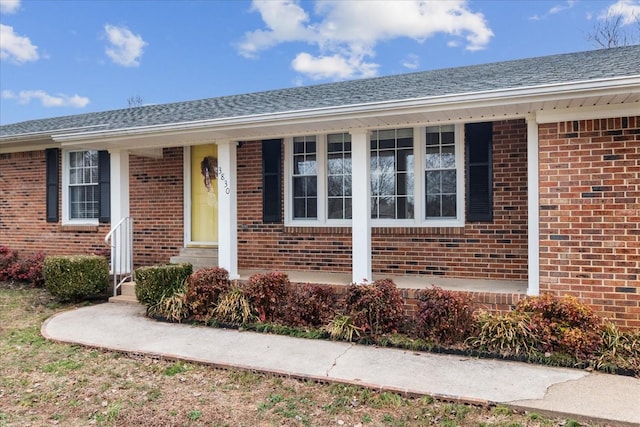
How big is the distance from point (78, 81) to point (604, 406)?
28359 millimetres

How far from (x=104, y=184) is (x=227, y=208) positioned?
3797mm

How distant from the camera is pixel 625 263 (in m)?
4.99

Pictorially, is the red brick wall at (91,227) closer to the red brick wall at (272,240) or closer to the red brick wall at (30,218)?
the red brick wall at (30,218)

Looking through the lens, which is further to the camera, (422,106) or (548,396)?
(422,106)

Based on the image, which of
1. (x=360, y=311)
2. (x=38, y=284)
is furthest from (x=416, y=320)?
(x=38, y=284)

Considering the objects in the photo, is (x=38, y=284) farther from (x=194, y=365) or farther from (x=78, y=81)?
(x=78, y=81)

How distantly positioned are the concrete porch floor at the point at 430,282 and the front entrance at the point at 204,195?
61.5 inches

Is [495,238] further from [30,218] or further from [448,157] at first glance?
[30,218]

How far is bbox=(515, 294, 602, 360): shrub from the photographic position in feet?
15.1

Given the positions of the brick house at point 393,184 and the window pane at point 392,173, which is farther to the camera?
the window pane at point 392,173

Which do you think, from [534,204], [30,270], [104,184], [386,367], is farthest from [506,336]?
[30,270]

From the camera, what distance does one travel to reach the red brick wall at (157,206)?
9055 millimetres

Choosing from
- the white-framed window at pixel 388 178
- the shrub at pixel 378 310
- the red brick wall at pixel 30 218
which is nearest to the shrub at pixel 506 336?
the shrub at pixel 378 310

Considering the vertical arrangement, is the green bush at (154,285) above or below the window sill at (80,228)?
below
